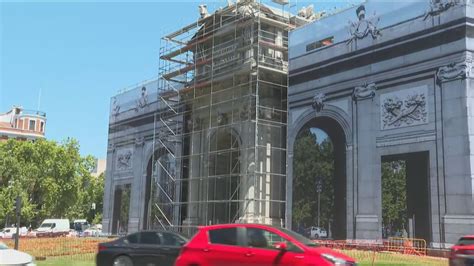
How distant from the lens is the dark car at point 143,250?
49.4 feet

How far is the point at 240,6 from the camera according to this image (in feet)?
114

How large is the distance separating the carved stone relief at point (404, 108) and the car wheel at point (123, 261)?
Answer: 47.9 ft

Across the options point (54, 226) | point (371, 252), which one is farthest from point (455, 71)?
point (54, 226)

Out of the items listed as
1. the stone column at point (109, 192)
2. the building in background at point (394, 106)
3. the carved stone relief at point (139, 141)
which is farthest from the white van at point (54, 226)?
the building in background at point (394, 106)

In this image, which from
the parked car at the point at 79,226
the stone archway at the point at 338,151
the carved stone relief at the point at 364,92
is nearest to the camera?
the carved stone relief at the point at 364,92

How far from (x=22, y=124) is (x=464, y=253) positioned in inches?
3706

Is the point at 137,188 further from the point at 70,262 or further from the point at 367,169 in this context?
the point at 70,262

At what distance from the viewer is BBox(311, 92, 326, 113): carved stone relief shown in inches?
1131

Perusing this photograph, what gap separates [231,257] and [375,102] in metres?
16.4

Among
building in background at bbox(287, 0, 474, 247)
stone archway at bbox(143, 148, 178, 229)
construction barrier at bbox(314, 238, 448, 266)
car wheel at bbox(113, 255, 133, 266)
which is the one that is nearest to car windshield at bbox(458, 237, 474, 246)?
construction barrier at bbox(314, 238, 448, 266)

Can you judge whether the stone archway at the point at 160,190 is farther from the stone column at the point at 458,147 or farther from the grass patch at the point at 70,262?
the stone column at the point at 458,147

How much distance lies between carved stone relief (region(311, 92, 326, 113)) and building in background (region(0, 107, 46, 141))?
75.5m

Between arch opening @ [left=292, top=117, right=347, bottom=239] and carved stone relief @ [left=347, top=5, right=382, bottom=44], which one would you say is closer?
carved stone relief @ [left=347, top=5, right=382, bottom=44]

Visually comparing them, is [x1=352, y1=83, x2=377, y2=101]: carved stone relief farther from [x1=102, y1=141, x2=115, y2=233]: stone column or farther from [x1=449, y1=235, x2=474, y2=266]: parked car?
[x1=102, y1=141, x2=115, y2=233]: stone column
